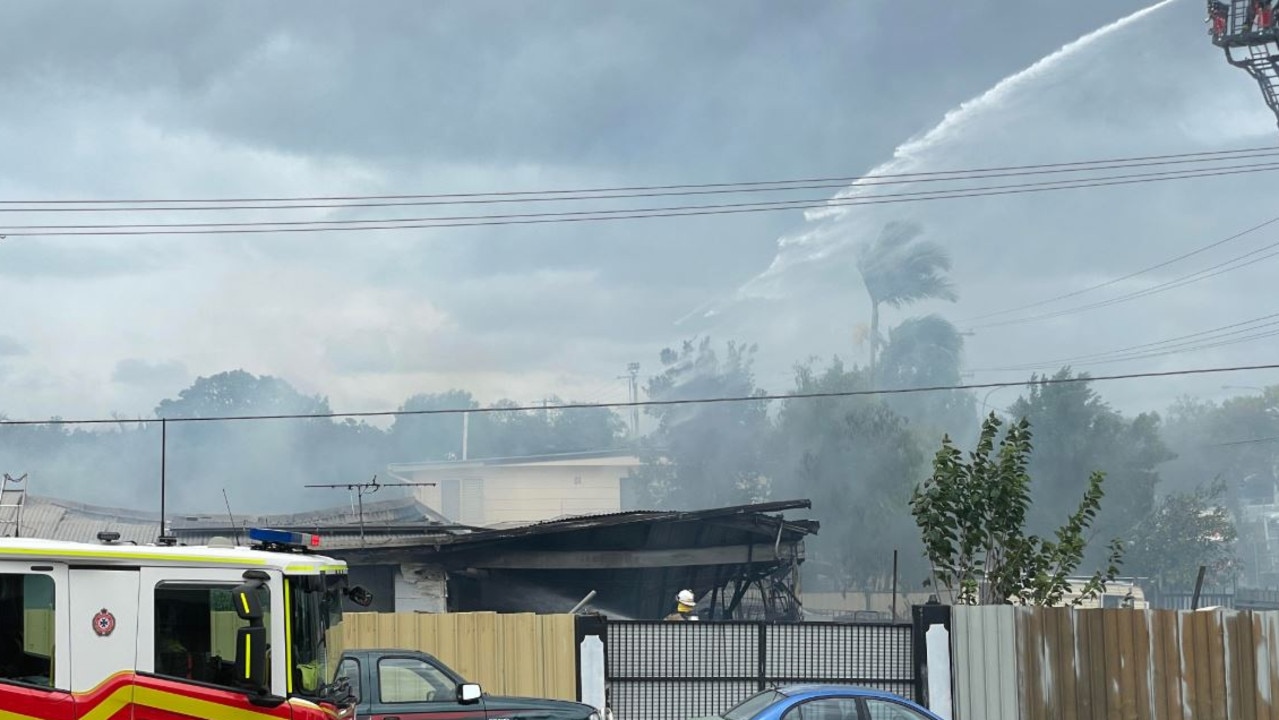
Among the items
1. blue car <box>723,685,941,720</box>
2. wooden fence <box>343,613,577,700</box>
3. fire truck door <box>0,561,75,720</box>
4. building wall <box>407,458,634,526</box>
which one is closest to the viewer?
fire truck door <box>0,561,75,720</box>

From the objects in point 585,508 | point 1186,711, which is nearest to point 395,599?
point 1186,711

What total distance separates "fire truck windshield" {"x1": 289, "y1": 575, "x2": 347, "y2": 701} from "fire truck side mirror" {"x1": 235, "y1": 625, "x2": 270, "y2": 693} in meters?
0.28

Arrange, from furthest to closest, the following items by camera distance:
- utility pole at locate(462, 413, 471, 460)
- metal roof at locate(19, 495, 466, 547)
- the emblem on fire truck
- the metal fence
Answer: utility pole at locate(462, 413, 471, 460), metal roof at locate(19, 495, 466, 547), the metal fence, the emblem on fire truck

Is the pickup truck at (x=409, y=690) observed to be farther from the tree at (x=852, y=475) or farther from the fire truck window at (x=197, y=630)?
the tree at (x=852, y=475)

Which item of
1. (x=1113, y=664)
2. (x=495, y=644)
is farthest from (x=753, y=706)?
(x=1113, y=664)

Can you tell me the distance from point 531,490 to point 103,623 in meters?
96.8

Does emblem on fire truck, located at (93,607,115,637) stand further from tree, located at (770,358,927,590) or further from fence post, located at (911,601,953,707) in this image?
tree, located at (770,358,927,590)

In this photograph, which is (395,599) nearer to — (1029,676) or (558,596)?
(558,596)

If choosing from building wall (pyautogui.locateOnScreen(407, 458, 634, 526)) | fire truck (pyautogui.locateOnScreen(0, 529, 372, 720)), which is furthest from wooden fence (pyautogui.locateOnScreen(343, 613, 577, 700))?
building wall (pyautogui.locateOnScreen(407, 458, 634, 526))

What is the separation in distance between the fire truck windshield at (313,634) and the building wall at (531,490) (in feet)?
302

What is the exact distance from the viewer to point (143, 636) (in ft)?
29.2

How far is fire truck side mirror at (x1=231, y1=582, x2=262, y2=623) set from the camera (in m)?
8.50

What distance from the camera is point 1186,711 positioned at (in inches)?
660

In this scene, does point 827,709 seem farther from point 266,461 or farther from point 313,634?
point 266,461
